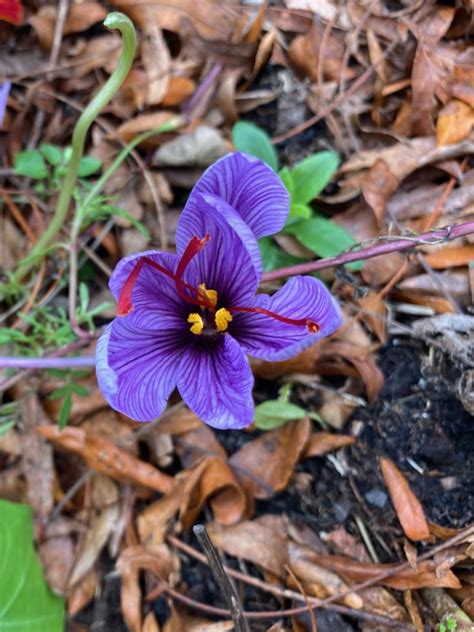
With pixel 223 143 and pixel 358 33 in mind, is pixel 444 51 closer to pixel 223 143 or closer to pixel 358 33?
pixel 358 33

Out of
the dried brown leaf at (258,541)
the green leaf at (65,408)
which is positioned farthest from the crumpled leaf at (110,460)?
the dried brown leaf at (258,541)

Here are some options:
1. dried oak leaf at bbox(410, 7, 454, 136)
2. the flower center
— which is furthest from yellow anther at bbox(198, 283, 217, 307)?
dried oak leaf at bbox(410, 7, 454, 136)

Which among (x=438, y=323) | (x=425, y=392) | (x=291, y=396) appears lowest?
(x=291, y=396)

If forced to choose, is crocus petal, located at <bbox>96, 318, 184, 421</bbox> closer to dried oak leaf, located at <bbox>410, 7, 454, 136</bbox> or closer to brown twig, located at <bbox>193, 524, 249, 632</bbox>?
brown twig, located at <bbox>193, 524, 249, 632</bbox>

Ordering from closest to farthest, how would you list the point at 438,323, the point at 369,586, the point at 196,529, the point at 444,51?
the point at 196,529, the point at 369,586, the point at 438,323, the point at 444,51

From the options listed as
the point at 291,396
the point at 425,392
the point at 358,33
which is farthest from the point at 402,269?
the point at 358,33

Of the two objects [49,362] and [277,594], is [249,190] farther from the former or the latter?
[277,594]
